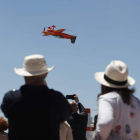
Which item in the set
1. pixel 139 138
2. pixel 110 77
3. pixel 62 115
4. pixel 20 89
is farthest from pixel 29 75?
pixel 139 138

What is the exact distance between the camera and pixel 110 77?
3.31 meters

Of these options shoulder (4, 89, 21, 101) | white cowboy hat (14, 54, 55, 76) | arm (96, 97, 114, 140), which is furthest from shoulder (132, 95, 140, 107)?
shoulder (4, 89, 21, 101)

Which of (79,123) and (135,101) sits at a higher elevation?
(135,101)

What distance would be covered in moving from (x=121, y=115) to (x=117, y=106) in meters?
0.10

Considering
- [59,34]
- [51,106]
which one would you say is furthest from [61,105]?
[59,34]

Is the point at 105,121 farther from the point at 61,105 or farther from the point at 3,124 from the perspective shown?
the point at 3,124

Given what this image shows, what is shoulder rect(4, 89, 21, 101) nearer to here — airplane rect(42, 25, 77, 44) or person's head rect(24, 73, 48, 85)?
person's head rect(24, 73, 48, 85)

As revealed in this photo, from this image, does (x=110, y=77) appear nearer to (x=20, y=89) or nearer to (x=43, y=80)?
(x=43, y=80)

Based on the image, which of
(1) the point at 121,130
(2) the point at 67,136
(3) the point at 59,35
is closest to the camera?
(1) the point at 121,130

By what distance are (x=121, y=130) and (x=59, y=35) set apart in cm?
5246

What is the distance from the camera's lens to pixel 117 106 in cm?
316

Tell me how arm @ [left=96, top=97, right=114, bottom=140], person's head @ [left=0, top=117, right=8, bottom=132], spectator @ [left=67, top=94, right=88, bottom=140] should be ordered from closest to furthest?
arm @ [left=96, top=97, right=114, bottom=140] → spectator @ [left=67, top=94, right=88, bottom=140] → person's head @ [left=0, top=117, right=8, bottom=132]

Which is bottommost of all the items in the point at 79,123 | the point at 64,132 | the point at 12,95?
the point at 79,123

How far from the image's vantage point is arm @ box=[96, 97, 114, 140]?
9.71 feet
